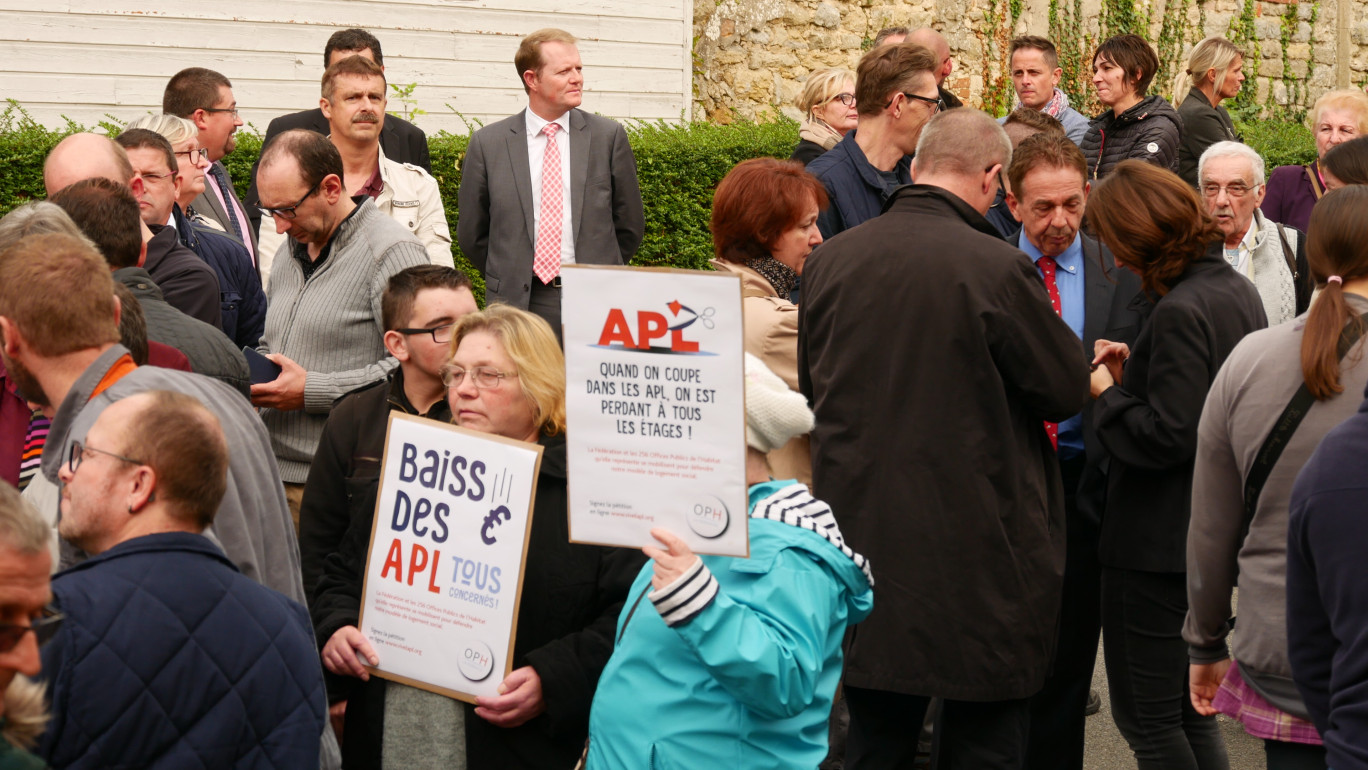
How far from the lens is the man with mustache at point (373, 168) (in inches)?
245

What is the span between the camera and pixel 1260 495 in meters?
3.20

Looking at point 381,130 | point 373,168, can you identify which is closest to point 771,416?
point 373,168

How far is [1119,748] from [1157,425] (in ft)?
6.09

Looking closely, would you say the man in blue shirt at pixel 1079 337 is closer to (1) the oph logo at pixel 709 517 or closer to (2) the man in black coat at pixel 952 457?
(2) the man in black coat at pixel 952 457

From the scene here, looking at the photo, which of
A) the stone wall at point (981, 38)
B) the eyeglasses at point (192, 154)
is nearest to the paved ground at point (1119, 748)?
the eyeglasses at point (192, 154)

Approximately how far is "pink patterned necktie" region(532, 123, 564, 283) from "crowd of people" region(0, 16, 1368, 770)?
5.82 ft

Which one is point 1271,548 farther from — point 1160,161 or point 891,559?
point 1160,161

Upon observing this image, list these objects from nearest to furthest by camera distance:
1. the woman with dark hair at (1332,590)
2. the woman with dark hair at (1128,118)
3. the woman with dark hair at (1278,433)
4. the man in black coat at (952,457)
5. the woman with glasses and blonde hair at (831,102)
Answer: the woman with dark hair at (1332,590) < the woman with dark hair at (1278,433) < the man in black coat at (952,457) < the woman with glasses and blonde hair at (831,102) < the woman with dark hair at (1128,118)

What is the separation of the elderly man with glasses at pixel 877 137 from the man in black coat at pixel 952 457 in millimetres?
1889

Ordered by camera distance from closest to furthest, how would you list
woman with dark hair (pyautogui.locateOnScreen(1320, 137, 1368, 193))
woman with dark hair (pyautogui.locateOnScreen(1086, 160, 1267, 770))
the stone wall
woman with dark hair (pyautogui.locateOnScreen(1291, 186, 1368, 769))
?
woman with dark hair (pyautogui.locateOnScreen(1291, 186, 1368, 769)), woman with dark hair (pyautogui.locateOnScreen(1086, 160, 1267, 770)), woman with dark hair (pyautogui.locateOnScreen(1320, 137, 1368, 193)), the stone wall

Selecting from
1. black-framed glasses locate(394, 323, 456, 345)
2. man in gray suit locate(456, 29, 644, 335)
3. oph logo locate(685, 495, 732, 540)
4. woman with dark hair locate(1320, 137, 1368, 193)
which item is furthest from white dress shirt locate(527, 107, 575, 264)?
oph logo locate(685, 495, 732, 540)

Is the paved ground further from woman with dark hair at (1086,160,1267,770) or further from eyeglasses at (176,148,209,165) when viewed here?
eyeglasses at (176,148,209,165)

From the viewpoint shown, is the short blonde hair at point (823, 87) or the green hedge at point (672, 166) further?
the green hedge at point (672, 166)

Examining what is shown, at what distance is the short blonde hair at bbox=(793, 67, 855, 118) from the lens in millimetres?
7066
